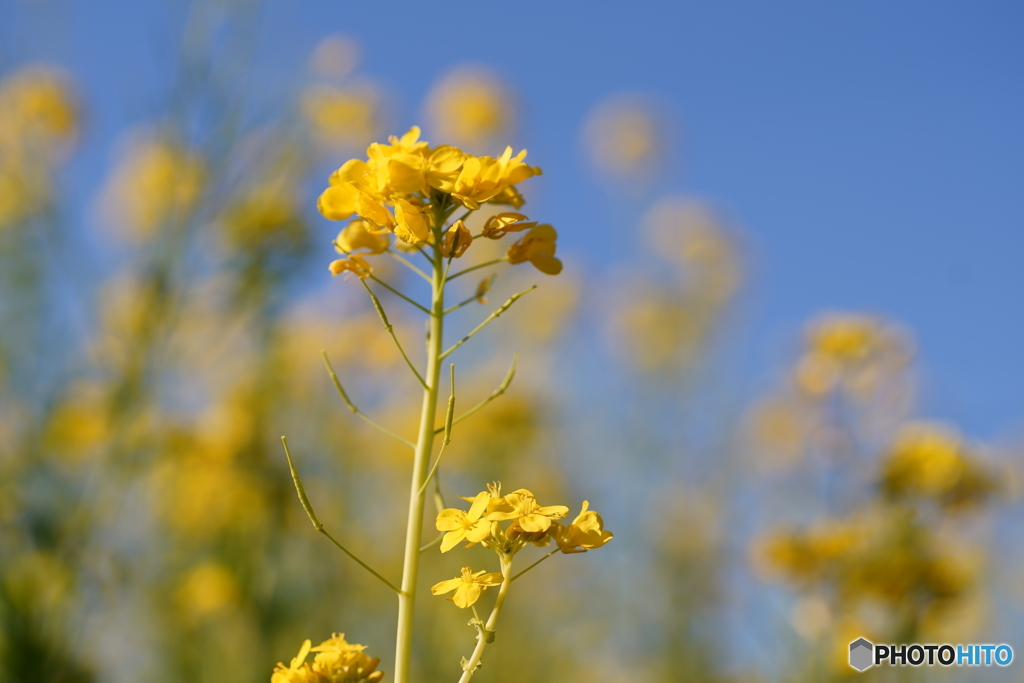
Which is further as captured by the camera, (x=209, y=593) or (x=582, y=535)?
(x=209, y=593)

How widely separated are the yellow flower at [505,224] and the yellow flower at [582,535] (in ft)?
1.08

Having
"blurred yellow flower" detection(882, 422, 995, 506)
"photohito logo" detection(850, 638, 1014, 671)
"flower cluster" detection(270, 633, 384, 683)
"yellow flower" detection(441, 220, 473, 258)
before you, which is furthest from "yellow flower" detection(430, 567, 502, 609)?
"blurred yellow flower" detection(882, 422, 995, 506)

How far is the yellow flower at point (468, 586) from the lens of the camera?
29.1 inches

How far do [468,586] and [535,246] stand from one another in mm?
406

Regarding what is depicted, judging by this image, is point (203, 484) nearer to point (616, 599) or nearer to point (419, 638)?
→ point (419, 638)

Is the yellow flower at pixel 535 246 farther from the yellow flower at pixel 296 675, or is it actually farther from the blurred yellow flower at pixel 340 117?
the blurred yellow flower at pixel 340 117

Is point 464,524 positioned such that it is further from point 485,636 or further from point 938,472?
point 938,472

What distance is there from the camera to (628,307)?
5.60 m

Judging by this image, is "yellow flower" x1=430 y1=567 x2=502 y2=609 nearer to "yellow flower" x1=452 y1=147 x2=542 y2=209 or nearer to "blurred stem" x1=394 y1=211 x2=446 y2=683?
"blurred stem" x1=394 y1=211 x2=446 y2=683

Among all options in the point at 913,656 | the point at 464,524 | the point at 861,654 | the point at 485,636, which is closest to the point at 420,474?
the point at 464,524

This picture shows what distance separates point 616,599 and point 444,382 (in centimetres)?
174

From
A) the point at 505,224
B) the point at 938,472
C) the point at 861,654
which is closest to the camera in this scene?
the point at 505,224

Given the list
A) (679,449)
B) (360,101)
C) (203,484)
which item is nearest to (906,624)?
(679,449)

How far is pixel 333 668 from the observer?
75 centimetres
